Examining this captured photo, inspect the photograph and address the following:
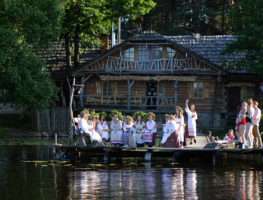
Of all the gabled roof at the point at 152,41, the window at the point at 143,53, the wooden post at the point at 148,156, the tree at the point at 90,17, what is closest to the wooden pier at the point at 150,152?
the wooden post at the point at 148,156

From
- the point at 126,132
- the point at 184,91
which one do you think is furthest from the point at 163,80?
the point at 126,132

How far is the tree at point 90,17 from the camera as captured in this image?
1446 inches

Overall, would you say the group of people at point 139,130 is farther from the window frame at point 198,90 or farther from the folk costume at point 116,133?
Result: the window frame at point 198,90

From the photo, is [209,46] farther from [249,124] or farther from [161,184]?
[161,184]

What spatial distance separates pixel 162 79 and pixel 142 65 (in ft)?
5.80

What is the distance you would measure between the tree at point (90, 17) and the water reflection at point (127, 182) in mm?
16004

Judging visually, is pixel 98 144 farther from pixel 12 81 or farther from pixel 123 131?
pixel 12 81

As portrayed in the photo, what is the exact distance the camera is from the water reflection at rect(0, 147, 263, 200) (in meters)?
15.7

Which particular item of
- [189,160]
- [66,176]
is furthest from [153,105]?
[66,176]

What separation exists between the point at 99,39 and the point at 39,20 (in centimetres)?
1072

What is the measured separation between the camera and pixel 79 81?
39.7m

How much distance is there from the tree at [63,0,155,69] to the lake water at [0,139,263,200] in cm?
1499

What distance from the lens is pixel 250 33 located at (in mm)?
31984

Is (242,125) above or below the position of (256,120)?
below
